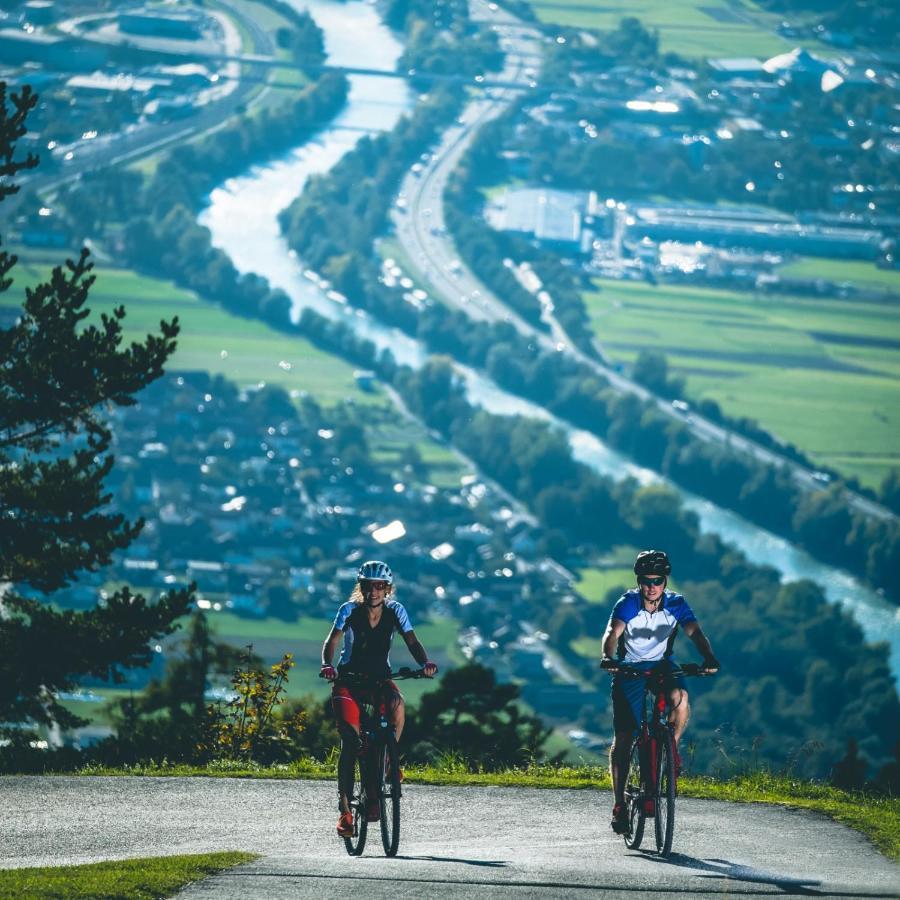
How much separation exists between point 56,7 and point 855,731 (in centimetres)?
11305

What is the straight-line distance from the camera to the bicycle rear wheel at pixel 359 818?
1396 cm

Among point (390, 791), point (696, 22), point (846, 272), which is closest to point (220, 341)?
point (846, 272)

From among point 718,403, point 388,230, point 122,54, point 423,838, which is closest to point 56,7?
point 122,54

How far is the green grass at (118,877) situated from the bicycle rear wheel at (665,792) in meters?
2.59

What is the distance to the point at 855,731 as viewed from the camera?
78.5 metres

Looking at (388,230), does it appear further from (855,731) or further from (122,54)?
(855,731)

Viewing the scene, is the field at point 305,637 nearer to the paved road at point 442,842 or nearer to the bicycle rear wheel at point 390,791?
the paved road at point 442,842

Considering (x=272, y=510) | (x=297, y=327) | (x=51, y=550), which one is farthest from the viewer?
(x=297, y=327)

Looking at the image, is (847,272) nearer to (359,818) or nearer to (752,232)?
(752,232)

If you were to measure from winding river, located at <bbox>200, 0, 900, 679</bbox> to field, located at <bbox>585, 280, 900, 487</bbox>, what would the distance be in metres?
6.39

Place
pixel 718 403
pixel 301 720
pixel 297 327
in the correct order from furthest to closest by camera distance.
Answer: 1. pixel 297 327
2. pixel 718 403
3. pixel 301 720

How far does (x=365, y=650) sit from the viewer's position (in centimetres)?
1373

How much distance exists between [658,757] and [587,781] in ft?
11.6

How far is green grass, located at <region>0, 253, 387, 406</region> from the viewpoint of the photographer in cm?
11412
